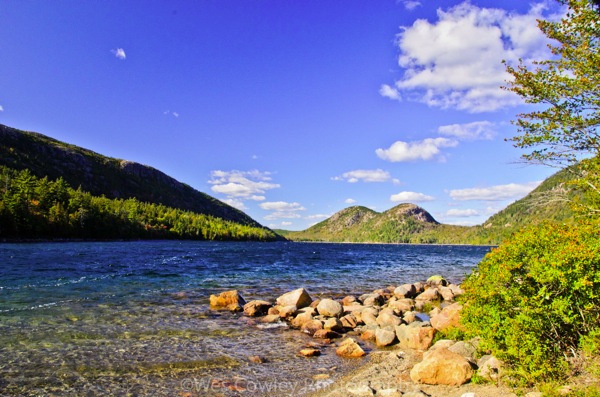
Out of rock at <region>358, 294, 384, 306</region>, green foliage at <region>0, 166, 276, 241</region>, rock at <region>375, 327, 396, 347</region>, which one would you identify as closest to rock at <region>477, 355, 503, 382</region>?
rock at <region>375, 327, 396, 347</region>

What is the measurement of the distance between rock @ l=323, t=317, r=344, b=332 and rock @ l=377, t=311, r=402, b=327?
1.93 metres

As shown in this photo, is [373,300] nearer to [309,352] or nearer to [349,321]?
[349,321]

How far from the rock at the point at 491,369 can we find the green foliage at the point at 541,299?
36 cm

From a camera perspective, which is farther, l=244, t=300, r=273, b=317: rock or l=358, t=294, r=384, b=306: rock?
l=358, t=294, r=384, b=306: rock

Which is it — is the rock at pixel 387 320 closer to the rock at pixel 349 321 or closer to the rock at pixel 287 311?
the rock at pixel 349 321

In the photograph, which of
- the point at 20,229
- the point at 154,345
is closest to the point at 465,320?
the point at 154,345

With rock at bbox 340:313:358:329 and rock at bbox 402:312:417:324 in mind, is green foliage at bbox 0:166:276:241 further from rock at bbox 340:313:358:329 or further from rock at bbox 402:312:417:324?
rock at bbox 402:312:417:324

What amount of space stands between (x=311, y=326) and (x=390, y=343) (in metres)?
3.92

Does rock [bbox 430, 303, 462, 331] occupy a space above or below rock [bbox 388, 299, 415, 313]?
above

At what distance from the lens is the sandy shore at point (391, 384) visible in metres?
8.16

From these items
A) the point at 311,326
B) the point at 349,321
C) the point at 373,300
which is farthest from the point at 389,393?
the point at 373,300

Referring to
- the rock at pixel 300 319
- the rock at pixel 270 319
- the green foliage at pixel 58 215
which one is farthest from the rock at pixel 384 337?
the green foliage at pixel 58 215

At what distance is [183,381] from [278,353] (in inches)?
154

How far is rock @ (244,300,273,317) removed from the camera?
19.3m
